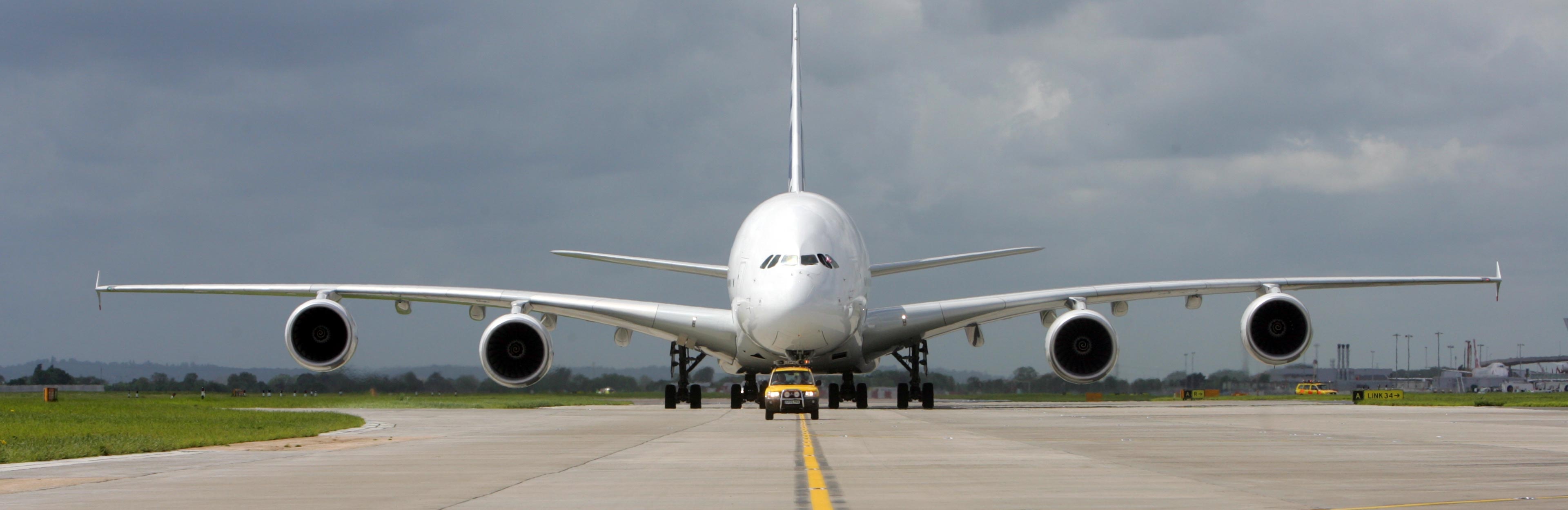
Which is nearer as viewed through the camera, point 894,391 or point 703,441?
point 703,441

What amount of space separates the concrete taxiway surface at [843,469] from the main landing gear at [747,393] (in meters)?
7.79

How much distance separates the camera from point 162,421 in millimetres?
19266

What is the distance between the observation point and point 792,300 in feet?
71.5

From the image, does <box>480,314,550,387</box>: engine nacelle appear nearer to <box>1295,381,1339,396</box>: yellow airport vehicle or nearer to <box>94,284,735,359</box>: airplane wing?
<box>94,284,735,359</box>: airplane wing

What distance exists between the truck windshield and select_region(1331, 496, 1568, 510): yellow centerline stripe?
46.0 ft

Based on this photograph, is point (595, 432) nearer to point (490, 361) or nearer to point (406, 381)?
point (490, 361)

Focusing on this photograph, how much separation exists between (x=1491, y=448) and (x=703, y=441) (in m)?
7.59

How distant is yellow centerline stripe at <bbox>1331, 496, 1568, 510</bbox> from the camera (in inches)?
287

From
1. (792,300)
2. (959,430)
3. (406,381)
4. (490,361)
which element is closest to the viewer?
(959,430)

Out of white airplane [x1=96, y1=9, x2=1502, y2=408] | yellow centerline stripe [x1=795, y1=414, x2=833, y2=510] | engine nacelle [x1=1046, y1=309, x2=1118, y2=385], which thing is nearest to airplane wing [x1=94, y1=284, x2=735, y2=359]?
white airplane [x1=96, y1=9, x2=1502, y2=408]

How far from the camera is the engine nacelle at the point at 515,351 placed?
2433 cm

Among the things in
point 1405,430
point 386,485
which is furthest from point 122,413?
point 1405,430

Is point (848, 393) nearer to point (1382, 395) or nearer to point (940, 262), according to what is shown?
point (940, 262)

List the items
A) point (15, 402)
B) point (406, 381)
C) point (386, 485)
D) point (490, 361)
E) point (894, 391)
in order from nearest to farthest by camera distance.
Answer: point (386, 485) → point (490, 361) → point (15, 402) → point (406, 381) → point (894, 391)
